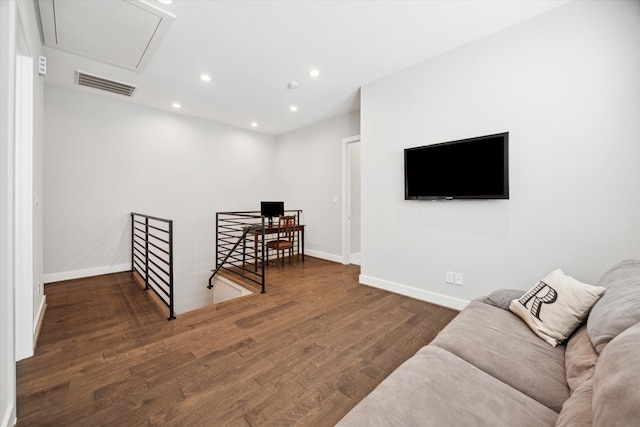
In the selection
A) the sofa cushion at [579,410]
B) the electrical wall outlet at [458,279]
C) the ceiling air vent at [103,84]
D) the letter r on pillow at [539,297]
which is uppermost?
the ceiling air vent at [103,84]

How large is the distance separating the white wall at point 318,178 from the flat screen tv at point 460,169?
6.24ft

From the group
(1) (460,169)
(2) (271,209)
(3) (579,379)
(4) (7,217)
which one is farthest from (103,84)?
(3) (579,379)

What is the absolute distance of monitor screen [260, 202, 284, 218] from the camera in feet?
17.1

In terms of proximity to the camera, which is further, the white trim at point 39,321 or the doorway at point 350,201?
the doorway at point 350,201

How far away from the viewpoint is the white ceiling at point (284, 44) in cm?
216

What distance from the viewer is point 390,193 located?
3252 millimetres

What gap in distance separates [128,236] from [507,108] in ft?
17.8

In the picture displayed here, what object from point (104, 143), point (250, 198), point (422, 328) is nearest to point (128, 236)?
point (104, 143)

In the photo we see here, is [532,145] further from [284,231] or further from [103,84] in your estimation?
[103,84]

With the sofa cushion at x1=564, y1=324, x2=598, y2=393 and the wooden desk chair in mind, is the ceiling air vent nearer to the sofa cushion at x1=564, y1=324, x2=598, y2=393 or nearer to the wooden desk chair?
the wooden desk chair

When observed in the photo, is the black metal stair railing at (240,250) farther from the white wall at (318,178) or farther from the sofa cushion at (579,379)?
the sofa cushion at (579,379)

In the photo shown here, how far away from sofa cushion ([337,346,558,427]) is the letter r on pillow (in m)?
0.73

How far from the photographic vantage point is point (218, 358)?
6.23 feet

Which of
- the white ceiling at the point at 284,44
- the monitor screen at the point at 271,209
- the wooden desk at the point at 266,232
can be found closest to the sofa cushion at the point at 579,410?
the white ceiling at the point at 284,44
